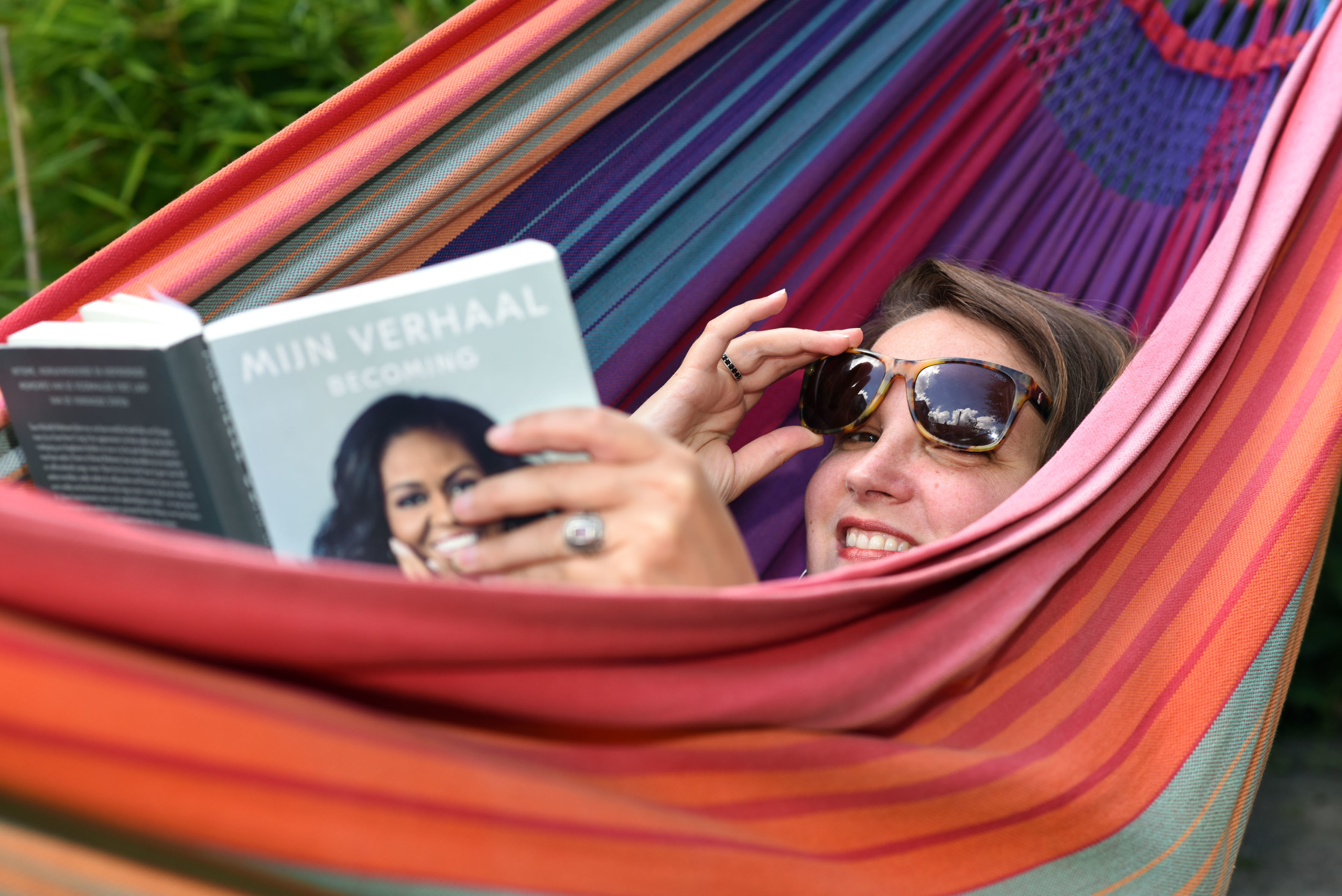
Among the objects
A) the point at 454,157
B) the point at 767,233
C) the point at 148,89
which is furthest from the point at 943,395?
the point at 148,89

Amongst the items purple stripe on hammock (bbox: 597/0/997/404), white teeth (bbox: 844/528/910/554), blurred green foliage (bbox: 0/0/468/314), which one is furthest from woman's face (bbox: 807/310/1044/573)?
blurred green foliage (bbox: 0/0/468/314)

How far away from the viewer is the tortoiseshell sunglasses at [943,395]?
4.26 ft

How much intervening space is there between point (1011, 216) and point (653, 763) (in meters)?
1.32

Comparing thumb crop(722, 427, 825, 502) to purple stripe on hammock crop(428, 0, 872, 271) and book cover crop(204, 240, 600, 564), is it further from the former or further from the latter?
book cover crop(204, 240, 600, 564)

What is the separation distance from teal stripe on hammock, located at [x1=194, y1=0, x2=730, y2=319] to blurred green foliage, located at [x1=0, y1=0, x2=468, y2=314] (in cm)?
127

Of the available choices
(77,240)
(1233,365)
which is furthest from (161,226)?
(77,240)

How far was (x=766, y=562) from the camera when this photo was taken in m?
1.46

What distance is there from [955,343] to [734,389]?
0.98 feet

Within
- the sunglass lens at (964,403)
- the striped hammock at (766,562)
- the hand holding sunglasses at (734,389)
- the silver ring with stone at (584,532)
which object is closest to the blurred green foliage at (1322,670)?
the striped hammock at (766,562)

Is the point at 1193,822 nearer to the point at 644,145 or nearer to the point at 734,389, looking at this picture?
the point at 734,389

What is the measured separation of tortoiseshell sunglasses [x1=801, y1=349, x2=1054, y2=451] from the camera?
51.1 inches

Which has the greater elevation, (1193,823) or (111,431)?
(111,431)

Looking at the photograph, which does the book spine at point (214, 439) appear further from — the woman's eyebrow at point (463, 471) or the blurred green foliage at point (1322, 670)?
the blurred green foliage at point (1322, 670)

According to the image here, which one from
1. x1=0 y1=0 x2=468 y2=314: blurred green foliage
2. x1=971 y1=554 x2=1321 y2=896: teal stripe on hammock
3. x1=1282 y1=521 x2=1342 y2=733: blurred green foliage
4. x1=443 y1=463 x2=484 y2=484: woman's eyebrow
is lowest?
x1=1282 y1=521 x2=1342 y2=733: blurred green foliage
